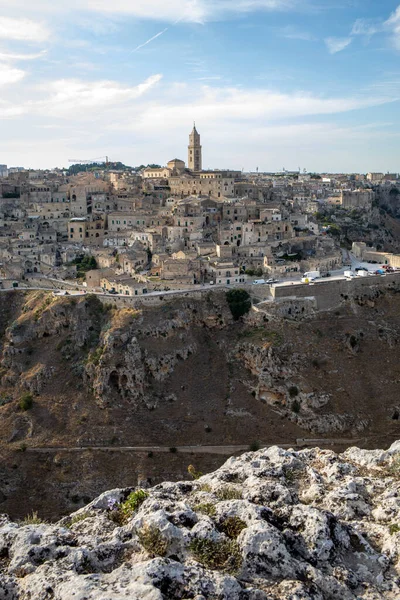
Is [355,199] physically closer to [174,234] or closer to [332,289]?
[174,234]

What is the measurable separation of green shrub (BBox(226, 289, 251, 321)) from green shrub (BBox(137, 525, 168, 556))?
112ft

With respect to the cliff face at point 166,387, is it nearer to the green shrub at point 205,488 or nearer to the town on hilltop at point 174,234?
the town on hilltop at point 174,234

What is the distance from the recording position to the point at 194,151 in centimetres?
8694

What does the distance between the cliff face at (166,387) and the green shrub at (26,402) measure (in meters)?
0.24

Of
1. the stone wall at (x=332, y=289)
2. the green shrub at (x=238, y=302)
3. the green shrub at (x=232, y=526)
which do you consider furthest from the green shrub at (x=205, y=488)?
the stone wall at (x=332, y=289)

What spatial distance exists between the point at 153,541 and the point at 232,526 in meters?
1.55

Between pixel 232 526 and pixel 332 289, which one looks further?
pixel 332 289

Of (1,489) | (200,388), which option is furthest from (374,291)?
(1,489)

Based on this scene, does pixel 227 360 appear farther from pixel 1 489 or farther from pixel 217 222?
pixel 217 222

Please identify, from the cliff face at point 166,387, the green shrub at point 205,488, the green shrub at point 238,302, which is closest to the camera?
the green shrub at point 205,488

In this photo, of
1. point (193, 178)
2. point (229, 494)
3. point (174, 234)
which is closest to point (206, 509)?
point (229, 494)

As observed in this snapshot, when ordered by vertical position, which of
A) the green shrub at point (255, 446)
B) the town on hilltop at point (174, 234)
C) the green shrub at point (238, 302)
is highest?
the town on hilltop at point (174, 234)

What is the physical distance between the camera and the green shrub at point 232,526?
34.5 ft

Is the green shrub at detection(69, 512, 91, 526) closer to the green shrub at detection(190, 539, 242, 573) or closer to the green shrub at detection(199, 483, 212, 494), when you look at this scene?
the green shrub at detection(199, 483, 212, 494)
